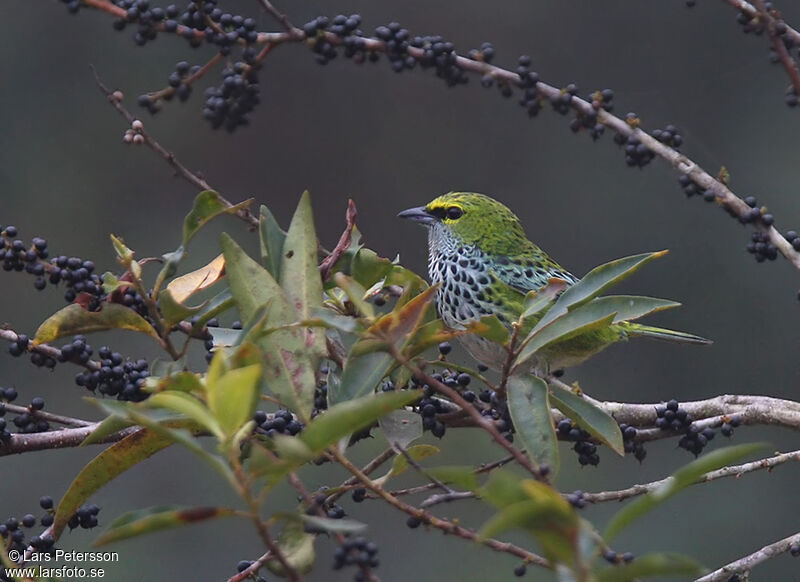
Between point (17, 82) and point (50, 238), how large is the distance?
1.64 m

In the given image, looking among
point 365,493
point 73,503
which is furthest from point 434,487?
point 73,503

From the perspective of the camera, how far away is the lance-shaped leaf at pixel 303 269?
1.92m

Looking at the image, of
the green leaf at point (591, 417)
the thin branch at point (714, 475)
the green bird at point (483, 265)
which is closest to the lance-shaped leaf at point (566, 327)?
the green leaf at point (591, 417)

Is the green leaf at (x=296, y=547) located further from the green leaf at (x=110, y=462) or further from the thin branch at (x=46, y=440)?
the thin branch at (x=46, y=440)

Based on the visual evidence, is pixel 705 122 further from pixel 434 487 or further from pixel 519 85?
pixel 434 487

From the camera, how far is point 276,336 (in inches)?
71.9

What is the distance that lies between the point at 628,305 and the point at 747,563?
61cm

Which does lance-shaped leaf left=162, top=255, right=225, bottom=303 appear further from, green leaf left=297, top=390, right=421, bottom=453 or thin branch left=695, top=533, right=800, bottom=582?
thin branch left=695, top=533, right=800, bottom=582

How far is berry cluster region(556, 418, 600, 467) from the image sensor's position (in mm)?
2451

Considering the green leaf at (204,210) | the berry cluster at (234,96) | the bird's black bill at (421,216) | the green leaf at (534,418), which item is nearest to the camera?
the green leaf at (534,418)

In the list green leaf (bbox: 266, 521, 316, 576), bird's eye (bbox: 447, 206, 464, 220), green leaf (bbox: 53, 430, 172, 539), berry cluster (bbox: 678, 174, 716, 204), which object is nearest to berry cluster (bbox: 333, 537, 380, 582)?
green leaf (bbox: 266, 521, 316, 576)

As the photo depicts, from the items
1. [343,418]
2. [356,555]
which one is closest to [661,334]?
[356,555]

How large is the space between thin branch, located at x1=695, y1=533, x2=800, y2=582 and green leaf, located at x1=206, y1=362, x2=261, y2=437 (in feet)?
3.63

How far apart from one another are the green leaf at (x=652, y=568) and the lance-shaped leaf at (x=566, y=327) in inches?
27.5
